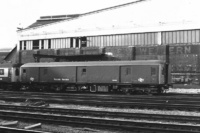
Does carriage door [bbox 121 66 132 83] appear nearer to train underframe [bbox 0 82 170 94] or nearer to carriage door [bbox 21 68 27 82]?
train underframe [bbox 0 82 170 94]

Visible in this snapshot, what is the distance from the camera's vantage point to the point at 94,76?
85.4ft

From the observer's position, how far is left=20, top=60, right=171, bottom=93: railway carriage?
928 inches

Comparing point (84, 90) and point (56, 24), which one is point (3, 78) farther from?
point (56, 24)

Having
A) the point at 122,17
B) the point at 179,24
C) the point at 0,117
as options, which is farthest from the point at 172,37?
the point at 0,117

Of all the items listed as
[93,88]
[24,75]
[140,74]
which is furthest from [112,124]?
[24,75]

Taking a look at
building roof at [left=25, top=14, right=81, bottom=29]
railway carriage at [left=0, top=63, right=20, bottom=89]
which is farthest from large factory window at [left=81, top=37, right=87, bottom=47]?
building roof at [left=25, top=14, right=81, bottom=29]

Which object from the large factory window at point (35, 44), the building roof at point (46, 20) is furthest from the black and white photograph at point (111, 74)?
the building roof at point (46, 20)

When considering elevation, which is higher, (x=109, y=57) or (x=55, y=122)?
(x=109, y=57)

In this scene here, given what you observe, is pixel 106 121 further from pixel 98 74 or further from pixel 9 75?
pixel 9 75

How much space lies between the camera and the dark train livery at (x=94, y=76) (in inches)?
930

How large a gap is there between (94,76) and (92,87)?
1.22 metres

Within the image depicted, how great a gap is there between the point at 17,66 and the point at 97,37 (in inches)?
691

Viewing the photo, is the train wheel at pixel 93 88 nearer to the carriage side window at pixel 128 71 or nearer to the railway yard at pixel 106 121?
the carriage side window at pixel 128 71

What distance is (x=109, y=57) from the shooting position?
43281mm
